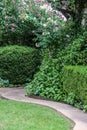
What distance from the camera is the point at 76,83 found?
9.04m

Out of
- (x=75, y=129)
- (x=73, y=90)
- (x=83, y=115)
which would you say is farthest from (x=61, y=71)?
(x=75, y=129)

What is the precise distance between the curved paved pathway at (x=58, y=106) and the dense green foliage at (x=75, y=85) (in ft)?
0.74

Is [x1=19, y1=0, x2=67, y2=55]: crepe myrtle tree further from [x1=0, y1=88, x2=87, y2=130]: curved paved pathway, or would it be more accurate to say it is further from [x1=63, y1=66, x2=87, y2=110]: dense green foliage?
[x1=63, y1=66, x2=87, y2=110]: dense green foliage

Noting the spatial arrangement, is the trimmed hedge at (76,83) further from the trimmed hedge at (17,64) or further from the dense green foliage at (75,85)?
the trimmed hedge at (17,64)

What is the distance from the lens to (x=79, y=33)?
11.3m

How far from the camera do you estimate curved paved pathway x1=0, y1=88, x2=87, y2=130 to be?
7316mm

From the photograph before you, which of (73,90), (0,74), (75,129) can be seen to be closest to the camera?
(75,129)

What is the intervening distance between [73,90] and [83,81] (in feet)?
2.40

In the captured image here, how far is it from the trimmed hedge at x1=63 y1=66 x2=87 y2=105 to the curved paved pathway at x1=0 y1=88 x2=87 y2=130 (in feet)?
1.03

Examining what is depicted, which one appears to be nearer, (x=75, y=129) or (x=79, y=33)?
(x=75, y=129)

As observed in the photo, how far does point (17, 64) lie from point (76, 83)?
415 centimetres

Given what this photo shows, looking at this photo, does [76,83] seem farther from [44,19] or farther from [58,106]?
[44,19]

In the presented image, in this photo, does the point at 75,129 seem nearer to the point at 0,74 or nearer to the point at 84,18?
the point at 84,18

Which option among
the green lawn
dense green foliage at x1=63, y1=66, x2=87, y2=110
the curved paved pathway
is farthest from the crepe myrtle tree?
the green lawn
